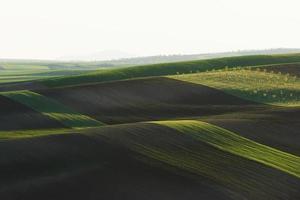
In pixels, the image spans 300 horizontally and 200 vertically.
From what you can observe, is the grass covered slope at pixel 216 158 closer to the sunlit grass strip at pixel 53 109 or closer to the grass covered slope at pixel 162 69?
the sunlit grass strip at pixel 53 109

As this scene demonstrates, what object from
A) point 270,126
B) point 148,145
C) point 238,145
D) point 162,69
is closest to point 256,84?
point 270,126

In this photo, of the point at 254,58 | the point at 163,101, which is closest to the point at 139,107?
the point at 163,101

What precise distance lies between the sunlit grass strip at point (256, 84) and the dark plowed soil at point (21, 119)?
17.7 metres

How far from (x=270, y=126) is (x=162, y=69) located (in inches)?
1660

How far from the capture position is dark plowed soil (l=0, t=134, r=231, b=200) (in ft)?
65.1

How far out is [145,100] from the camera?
42.5 m

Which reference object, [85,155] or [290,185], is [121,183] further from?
[290,185]

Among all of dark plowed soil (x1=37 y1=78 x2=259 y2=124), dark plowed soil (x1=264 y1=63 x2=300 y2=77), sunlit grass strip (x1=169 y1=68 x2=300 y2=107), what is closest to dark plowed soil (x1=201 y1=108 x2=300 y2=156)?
dark plowed soil (x1=37 y1=78 x2=259 y2=124)

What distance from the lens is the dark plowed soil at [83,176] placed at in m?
19.8

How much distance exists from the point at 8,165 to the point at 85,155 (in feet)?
11.3

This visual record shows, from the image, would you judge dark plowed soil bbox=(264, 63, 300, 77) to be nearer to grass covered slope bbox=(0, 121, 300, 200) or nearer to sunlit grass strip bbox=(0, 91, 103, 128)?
sunlit grass strip bbox=(0, 91, 103, 128)

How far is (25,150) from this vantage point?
23.4 m

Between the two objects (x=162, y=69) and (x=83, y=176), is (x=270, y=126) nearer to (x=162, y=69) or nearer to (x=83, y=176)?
(x=83, y=176)

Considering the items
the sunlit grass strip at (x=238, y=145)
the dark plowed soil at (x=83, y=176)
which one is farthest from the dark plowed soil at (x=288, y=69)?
the dark plowed soil at (x=83, y=176)
